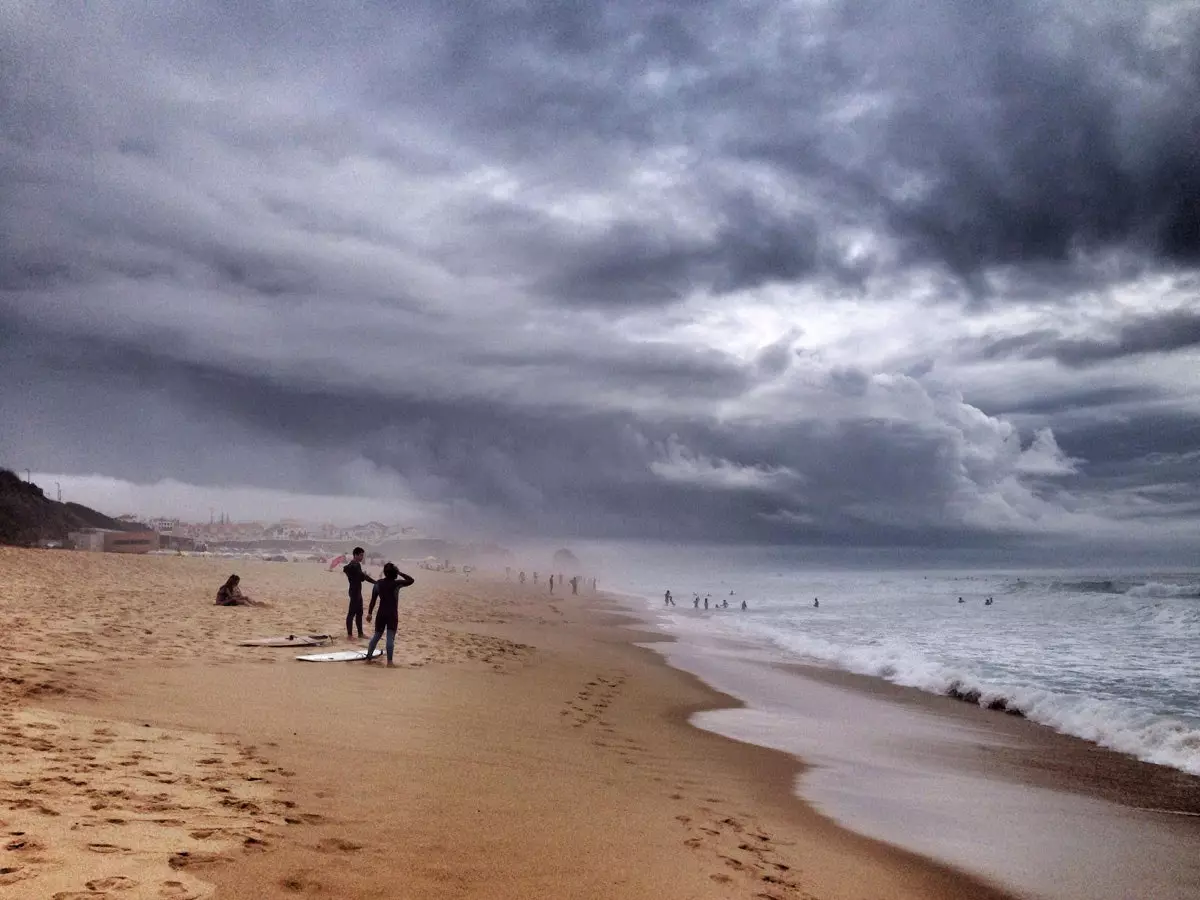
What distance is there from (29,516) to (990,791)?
97147mm

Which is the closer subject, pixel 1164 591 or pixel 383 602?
pixel 383 602

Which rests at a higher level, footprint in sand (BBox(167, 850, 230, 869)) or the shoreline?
footprint in sand (BBox(167, 850, 230, 869))

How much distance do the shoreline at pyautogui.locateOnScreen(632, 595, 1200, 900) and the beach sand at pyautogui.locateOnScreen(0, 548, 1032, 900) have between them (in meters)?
0.69

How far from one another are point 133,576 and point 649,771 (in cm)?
3873

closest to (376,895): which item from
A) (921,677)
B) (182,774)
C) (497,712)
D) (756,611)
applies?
(182,774)

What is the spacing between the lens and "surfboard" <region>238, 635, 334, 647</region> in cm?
1648

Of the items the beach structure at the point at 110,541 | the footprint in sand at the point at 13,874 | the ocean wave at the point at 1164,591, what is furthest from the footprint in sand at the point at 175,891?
the beach structure at the point at 110,541

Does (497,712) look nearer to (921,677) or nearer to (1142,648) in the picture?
(921,677)


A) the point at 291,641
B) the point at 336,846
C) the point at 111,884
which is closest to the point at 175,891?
the point at 111,884

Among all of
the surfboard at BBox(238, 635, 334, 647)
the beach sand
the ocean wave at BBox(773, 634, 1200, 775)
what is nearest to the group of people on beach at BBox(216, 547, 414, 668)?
the beach sand

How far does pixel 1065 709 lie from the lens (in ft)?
52.2

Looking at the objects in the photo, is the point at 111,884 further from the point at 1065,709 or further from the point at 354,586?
the point at 1065,709

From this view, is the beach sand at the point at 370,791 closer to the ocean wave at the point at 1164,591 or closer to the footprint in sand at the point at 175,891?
the footprint in sand at the point at 175,891

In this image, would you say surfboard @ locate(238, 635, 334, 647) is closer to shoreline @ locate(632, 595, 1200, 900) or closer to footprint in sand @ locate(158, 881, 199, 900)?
shoreline @ locate(632, 595, 1200, 900)
